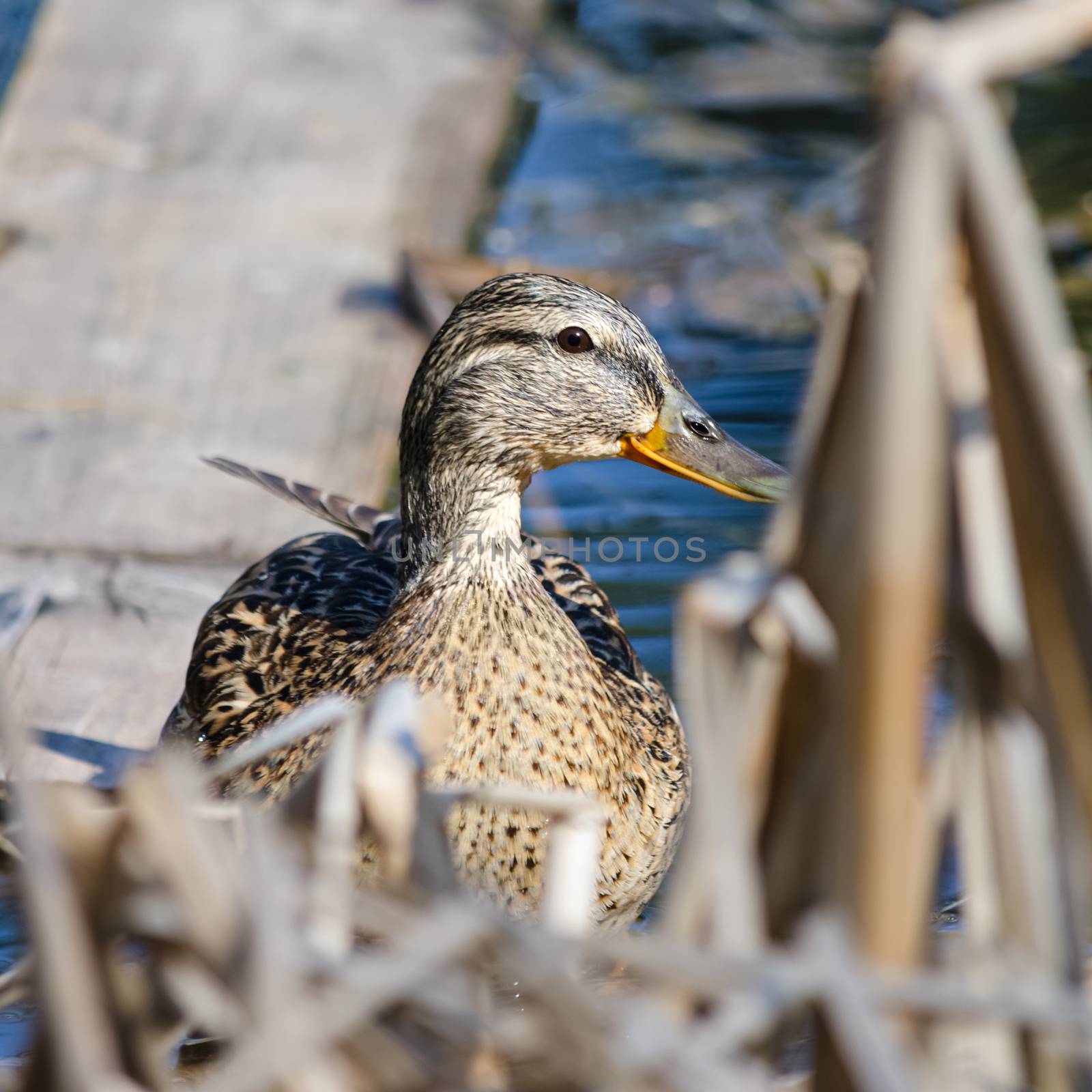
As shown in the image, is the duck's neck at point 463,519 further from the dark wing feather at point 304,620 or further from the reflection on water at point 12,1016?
the reflection on water at point 12,1016

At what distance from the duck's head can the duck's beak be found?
31 millimetres

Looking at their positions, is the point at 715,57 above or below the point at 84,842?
above

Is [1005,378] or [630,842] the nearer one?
[1005,378]

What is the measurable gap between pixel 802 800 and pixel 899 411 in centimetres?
38

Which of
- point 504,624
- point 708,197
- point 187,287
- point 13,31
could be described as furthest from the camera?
point 13,31

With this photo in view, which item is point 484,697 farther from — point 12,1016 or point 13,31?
point 13,31

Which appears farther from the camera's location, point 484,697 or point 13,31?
point 13,31

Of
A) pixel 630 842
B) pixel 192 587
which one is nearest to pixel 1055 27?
pixel 630 842

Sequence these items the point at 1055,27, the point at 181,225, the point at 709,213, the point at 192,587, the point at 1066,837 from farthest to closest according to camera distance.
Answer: the point at 709,213
the point at 181,225
the point at 192,587
the point at 1066,837
the point at 1055,27

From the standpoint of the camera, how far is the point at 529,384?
3.58 metres

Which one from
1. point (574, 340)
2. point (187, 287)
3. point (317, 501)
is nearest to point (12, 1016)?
point (317, 501)

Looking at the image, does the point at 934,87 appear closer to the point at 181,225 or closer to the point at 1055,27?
the point at 1055,27

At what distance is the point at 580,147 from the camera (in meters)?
7.35

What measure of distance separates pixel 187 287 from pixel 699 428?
113 inches
